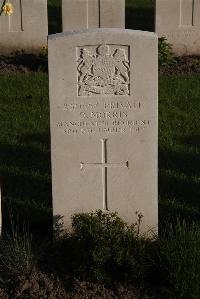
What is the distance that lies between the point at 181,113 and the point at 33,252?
377 cm

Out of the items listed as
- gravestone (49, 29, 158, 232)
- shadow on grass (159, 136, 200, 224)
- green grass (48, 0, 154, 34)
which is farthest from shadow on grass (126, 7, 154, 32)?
gravestone (49, 29, 158, 232)

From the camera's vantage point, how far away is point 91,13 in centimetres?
1091

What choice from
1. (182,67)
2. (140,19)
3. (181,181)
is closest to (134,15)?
(140,19)

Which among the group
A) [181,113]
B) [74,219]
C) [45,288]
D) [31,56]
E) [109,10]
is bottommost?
[45,288]

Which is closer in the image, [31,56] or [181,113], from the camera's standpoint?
[181,113]

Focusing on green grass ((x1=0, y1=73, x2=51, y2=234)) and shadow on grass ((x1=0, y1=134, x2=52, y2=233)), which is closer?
shadow on grass ((x1=0, y1=134, x2=52, y2=233))

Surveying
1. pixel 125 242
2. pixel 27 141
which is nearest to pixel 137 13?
pixel 27 141

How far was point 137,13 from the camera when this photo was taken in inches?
580

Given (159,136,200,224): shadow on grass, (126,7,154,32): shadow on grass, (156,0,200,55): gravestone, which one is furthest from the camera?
(126,7,154,32): shadow on grass

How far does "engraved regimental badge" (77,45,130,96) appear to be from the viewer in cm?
488

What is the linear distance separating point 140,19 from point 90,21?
140 inches

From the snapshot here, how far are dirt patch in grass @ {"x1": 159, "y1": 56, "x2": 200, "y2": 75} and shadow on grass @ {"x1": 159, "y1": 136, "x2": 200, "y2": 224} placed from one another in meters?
2.45

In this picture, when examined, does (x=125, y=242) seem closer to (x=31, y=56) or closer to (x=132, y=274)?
(x=132, y=274)

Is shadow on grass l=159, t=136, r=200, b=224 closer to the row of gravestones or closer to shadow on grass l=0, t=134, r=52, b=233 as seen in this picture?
shadow on grass l=0, t=134, r=52, b=233
